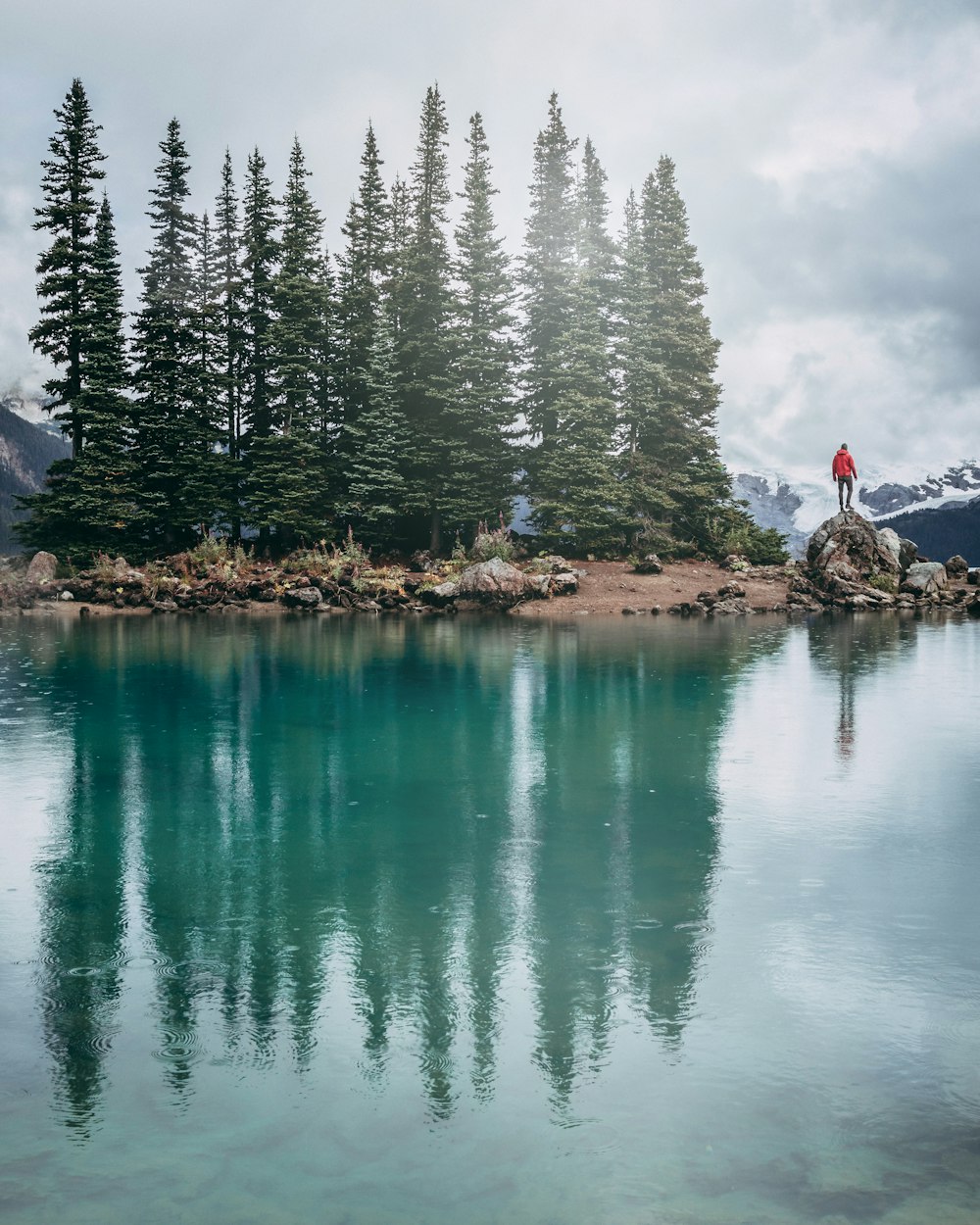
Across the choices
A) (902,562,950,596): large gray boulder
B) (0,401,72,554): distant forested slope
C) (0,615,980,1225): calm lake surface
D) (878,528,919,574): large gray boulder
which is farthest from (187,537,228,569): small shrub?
(0,401,72,554): distant forested slope

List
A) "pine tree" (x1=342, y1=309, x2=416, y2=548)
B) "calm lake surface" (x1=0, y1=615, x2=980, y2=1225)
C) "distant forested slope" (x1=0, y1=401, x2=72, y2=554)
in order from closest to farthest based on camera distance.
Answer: "calm lake surface" (x1=0, y1=615, x2=980, y2=1225) < "pine tree" (x1=342, y1=309, x2=416, y2=548) < "distant forested slope" (x1=0, y1=401, x2=72, y2=554)

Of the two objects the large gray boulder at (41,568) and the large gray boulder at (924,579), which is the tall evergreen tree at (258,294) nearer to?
the large gray boulder at (41,568)

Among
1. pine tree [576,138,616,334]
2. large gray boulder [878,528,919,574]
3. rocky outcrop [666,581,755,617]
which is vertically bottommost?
rocky outcrop [666,581,755,617]

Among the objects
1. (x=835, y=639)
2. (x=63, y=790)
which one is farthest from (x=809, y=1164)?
(x=835, y=639)

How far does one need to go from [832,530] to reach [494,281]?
18.2 metres

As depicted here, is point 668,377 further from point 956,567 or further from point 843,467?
point 956,567

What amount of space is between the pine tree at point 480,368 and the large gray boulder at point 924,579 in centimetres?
1740

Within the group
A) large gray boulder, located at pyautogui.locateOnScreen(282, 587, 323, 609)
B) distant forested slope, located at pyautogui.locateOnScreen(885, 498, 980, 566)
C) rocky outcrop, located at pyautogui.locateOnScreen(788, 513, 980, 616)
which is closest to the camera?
rocky outcrop, located at pyautogui.locateOnScreen(788, 513, 980, 616)

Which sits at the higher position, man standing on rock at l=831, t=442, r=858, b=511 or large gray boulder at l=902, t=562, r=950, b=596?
man standing on rock at l=831, t=442, r=858, b=511

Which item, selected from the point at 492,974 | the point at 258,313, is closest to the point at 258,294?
the point at 258,313

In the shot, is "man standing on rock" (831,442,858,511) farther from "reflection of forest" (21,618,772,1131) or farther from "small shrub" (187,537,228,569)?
"small shrub" (187,537,228,569)

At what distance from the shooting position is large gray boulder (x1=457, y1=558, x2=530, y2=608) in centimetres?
3722

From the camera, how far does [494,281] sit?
4394 cm

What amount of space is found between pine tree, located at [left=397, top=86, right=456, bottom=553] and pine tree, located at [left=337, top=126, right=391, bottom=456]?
5.99 feet
